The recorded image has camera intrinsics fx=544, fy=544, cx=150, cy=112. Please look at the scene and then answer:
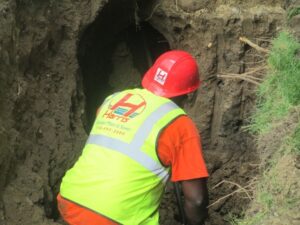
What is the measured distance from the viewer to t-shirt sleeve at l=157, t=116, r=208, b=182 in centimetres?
323

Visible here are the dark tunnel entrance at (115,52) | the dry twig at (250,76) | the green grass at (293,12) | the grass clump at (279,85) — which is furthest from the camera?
the dark tunnel entrance at (115,52)

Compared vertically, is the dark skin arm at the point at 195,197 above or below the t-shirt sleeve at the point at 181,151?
below

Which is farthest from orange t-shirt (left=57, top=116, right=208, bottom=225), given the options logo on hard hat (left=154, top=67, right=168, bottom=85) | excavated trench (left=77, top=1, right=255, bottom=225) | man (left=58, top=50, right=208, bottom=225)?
excavated trench (left=77, top=1, right=255, bottom=225)

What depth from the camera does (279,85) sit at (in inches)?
178

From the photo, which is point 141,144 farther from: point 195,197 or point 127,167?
point 195,197

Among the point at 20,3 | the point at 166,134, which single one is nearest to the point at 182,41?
the point at 20,3

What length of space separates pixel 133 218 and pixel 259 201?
840 mm

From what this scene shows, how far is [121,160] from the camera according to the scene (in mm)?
3209

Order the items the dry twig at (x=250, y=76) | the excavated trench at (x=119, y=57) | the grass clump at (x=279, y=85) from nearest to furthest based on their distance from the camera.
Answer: the grass clump at (x=279, y=85) → the dry twig at (x=250, y=76) → the excavated trench at (x=119, y=57)

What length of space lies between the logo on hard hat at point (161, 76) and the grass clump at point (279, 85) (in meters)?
1.09

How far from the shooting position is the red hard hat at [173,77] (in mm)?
3521

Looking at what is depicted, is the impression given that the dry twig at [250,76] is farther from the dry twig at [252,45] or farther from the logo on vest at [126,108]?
the logo on vest at [126,108]

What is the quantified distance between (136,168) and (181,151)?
288 millimetres

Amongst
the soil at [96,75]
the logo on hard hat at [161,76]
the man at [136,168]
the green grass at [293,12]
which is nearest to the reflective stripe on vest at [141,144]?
the man at [136,168]
